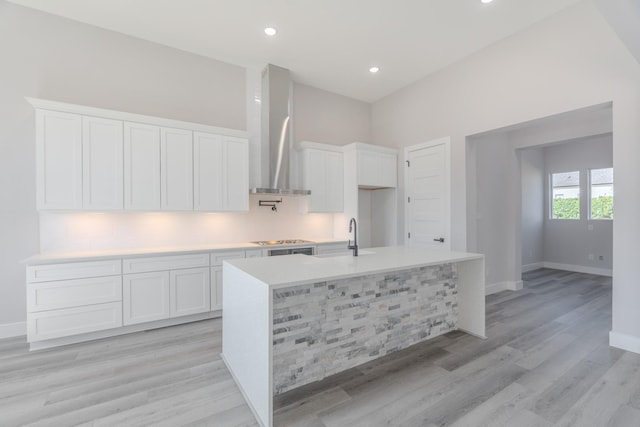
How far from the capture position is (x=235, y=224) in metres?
4.18

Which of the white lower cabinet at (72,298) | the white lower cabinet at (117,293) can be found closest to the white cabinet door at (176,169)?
the white lower cabinet at (117,293)

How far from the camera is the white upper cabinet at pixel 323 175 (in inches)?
177

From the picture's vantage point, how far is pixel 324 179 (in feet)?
15.2

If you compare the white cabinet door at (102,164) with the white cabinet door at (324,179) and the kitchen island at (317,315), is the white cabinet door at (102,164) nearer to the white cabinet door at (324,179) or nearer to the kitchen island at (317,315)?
the kitchen island at (317,315)

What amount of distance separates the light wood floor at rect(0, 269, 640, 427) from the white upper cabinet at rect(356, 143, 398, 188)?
2576mm

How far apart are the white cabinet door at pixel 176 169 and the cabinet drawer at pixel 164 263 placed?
0.61 meters

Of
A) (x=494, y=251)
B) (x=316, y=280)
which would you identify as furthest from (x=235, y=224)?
(x=494, y=251)

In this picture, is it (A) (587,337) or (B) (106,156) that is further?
(B) (106,156)

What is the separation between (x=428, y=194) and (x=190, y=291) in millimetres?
3637

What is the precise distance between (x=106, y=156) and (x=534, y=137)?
5993 millimetres

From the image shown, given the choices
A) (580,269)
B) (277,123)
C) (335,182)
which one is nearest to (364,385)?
(335,182)

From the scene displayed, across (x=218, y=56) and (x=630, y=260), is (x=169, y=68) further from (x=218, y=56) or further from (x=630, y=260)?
(x=630, y=260)

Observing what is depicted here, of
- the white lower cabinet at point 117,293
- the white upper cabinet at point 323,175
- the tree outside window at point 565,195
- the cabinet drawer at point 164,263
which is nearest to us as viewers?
the white lower cabinet at point 117,293

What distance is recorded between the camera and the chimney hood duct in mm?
4219
